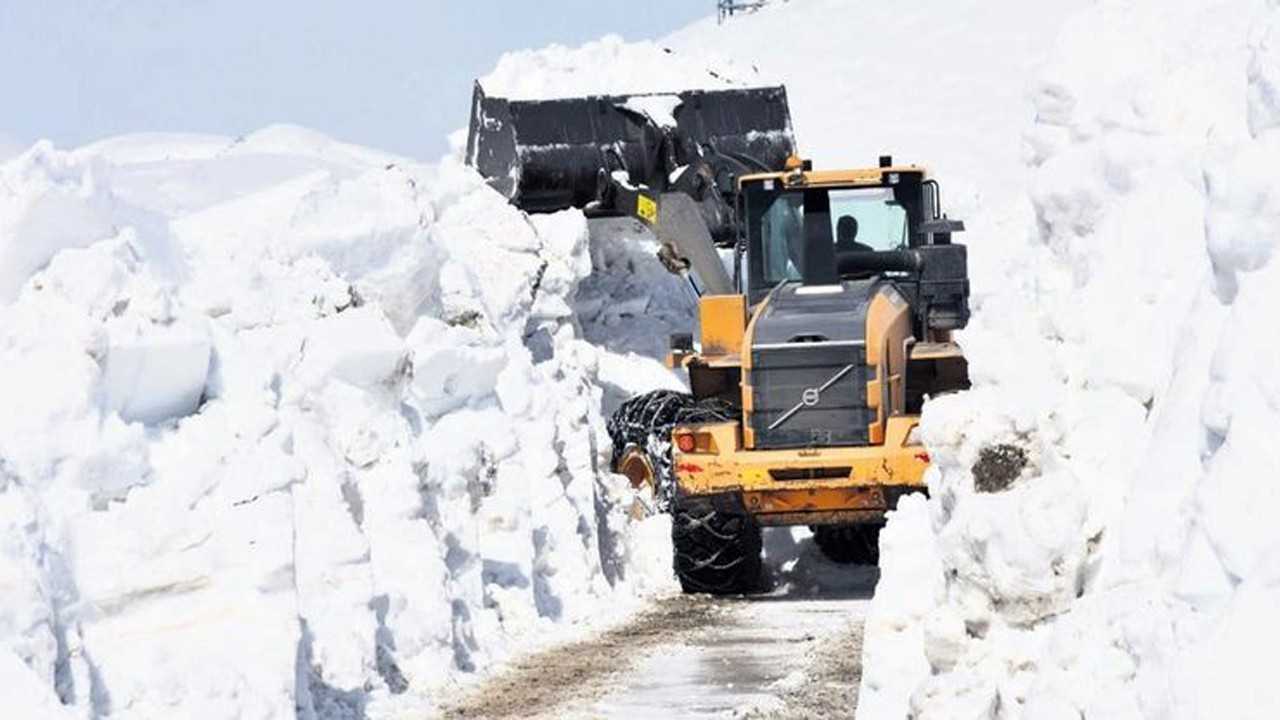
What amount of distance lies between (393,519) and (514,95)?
11797mm

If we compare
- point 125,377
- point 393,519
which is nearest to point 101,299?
point 125,377

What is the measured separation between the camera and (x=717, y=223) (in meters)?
22.8

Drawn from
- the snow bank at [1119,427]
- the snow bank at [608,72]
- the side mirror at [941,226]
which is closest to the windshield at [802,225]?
the side mirror at [941,226]

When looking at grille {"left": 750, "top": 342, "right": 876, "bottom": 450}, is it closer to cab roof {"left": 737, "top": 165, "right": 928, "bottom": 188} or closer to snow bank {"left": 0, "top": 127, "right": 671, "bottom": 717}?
snow bank {"left": 0, "top": 127, "right": 671, "bottom": 717}

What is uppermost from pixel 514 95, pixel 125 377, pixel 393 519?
pixel 514 95

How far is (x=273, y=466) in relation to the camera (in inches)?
409

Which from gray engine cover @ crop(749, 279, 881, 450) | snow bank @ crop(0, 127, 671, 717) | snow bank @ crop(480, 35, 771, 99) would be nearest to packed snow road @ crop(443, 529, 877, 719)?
snow bank @ crop(0, 127, 671, 717)

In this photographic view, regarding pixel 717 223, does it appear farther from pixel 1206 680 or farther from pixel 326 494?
pixel 1206 680

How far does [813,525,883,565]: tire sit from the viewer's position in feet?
58.3

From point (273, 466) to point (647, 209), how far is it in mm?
12603

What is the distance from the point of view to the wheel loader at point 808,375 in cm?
1595

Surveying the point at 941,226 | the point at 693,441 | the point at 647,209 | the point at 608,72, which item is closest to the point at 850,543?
the point at 693,441

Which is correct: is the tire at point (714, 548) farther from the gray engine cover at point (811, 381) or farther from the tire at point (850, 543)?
the tire at point (850, 543)

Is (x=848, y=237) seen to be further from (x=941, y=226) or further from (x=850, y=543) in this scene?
(x=850, y=543)
